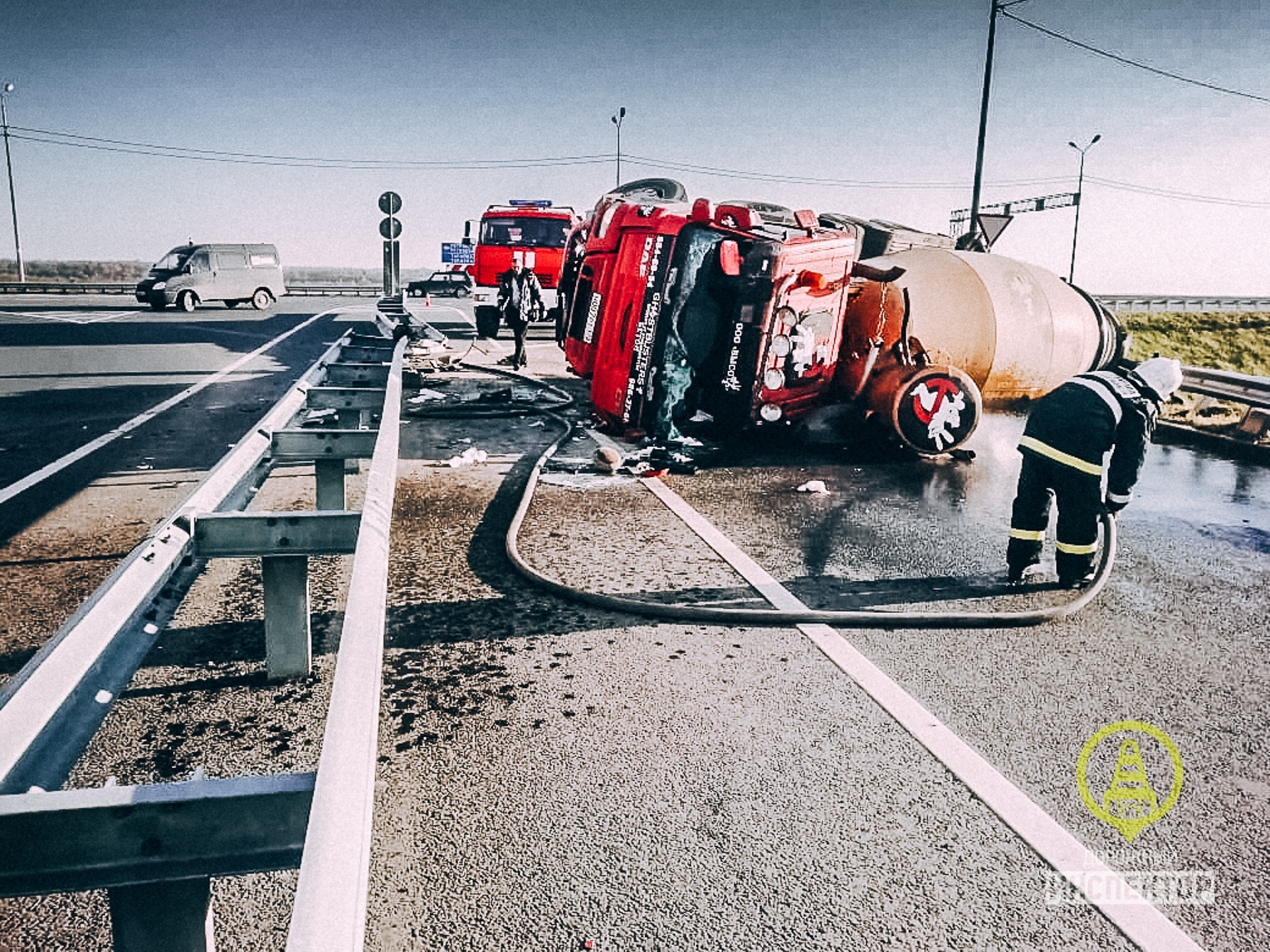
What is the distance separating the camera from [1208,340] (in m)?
25.9

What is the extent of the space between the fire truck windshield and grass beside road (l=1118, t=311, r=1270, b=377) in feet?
45.0

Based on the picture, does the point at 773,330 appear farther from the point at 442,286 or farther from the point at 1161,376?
the point at 442,286

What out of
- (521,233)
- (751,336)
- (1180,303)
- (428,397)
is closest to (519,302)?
(428,397)

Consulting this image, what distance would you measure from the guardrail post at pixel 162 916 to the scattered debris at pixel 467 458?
6178 millimetres

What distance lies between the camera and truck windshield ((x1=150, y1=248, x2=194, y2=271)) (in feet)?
89.3

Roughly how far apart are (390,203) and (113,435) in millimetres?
9172

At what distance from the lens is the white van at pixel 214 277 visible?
1053 inches

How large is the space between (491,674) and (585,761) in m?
0.83

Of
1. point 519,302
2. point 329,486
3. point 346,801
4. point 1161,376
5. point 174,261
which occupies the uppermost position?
point 174,261

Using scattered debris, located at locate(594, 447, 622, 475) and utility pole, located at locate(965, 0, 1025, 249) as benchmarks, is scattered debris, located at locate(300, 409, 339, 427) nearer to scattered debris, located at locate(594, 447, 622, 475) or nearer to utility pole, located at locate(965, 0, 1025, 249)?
scattered debris, located at locate(594, 447, 622, 475)

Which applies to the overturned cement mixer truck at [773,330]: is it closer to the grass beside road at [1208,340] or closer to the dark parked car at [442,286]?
the grass beside road at [1208,340]

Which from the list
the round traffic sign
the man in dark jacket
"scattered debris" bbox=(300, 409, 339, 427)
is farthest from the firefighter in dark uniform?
the round traffic sign

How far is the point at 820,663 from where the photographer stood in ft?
13.5

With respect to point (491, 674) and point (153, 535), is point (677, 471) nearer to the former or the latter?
point (491, 674)
